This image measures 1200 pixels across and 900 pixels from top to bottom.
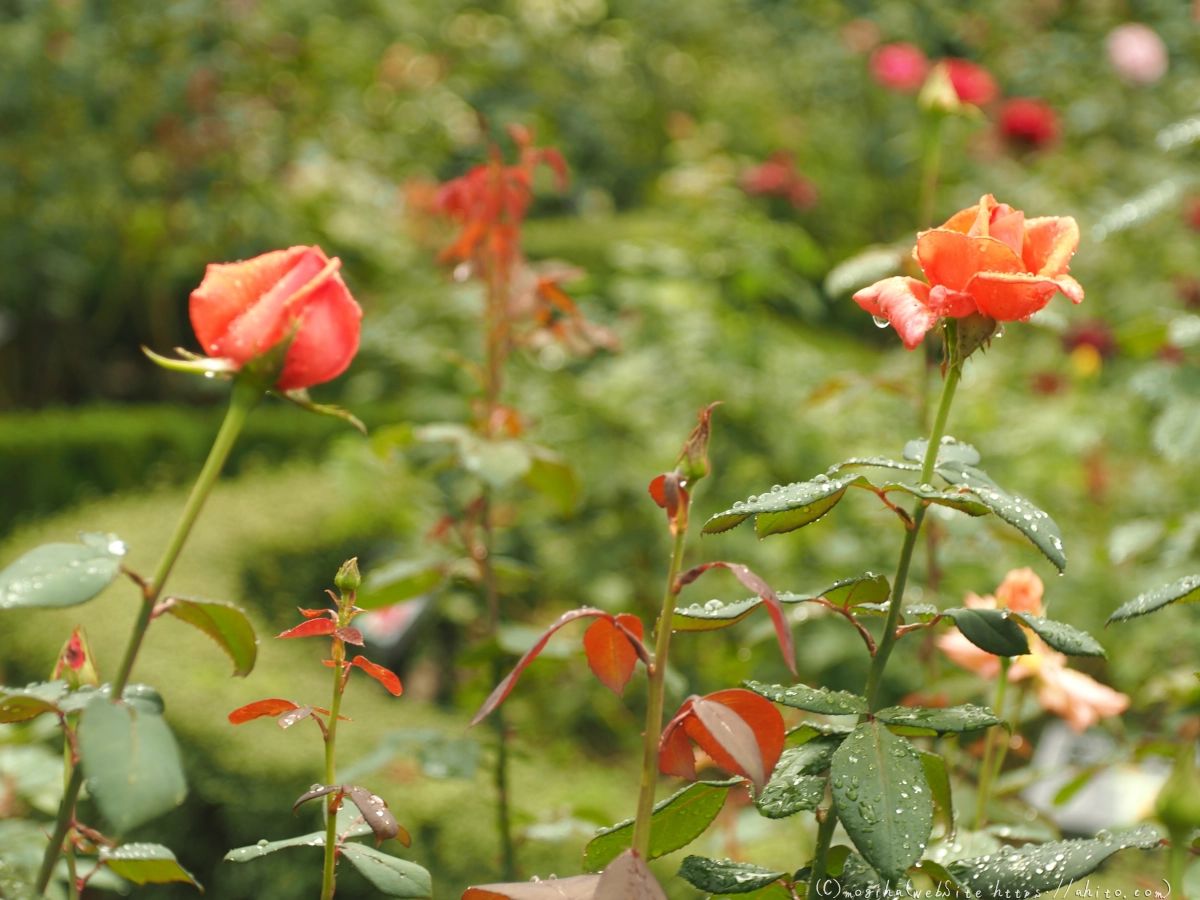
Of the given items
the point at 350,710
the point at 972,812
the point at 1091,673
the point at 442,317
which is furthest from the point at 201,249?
the point at 972,812

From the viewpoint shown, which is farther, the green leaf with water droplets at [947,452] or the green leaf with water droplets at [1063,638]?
the green leaf with water droplets at [947,452]

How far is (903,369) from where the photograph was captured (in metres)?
2.13

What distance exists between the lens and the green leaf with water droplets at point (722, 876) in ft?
1.78

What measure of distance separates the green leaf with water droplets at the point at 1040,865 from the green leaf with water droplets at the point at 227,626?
15.9 inches

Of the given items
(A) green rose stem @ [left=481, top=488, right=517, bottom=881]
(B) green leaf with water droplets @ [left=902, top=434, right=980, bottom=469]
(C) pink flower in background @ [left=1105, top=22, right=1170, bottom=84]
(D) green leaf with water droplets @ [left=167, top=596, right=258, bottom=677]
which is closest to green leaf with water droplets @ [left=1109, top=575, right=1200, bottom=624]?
(B) green leaf with water droplets @ [left=902, top=434, right=980, bottom=469]

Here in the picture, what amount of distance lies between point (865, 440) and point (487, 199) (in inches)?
43.1

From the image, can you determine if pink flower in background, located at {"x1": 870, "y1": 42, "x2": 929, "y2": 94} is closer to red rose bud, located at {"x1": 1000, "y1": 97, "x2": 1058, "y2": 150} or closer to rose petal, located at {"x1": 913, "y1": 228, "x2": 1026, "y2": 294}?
red rose bud, located at {"x1": 1000, "y1": 97, "x2": 1058, "y2": 150}

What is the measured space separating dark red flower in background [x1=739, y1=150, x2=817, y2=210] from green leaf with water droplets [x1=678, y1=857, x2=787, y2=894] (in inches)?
86.1

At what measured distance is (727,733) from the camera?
1.56 ft

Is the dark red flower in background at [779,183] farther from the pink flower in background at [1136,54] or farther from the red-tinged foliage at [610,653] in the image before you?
the pink flower in background at [1136,54]

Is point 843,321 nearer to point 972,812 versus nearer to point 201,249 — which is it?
point 201,249

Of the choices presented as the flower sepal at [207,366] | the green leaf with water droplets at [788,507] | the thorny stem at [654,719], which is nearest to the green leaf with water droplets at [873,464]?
the green leaf with water droplets at [788,507]

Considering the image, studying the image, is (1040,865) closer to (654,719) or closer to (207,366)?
(654,719)

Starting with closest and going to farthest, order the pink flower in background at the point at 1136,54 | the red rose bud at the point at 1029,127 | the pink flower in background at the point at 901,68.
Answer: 1. the pink flower in background at the point at 901,68
2. the red rose bud at the point at 1029,127
3. the pink flower in background at the point at 1136,54
